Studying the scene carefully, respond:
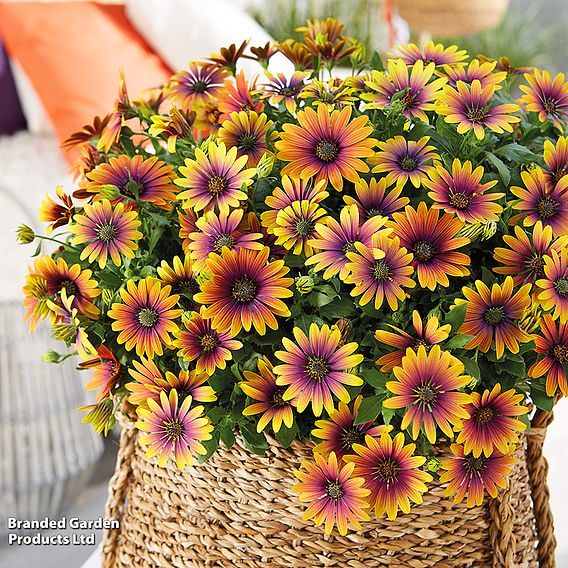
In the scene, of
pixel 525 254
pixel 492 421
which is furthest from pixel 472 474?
pixel 525 254

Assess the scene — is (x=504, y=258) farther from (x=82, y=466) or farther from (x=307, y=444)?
(x=82, y=466)

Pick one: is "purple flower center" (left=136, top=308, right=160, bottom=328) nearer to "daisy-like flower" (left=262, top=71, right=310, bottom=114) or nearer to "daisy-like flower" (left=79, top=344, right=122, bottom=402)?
"daisy-like flower" (left=79, top=344, right=122, bottom=402)

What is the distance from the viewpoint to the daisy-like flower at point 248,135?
1.65 ft

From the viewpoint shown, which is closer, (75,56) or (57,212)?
(57,212)

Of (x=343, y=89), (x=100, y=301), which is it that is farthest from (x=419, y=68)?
(x=100, y=301)

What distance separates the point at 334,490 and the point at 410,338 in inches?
3.7

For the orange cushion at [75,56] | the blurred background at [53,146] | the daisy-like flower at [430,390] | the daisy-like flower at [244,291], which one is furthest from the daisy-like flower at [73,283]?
the orange cushion at [75,56]

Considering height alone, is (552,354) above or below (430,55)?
below

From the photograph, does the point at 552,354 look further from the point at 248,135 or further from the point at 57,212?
the point at 57,212

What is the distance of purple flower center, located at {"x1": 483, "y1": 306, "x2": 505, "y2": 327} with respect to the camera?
445mm

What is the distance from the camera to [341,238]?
1.44 feet

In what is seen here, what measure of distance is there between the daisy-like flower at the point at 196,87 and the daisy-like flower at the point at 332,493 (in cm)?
32

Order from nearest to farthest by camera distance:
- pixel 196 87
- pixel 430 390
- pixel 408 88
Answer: pixel 430 390
pixel 408 88
pixel 196 87

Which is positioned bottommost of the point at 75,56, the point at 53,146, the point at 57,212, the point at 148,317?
the point at 148,317
